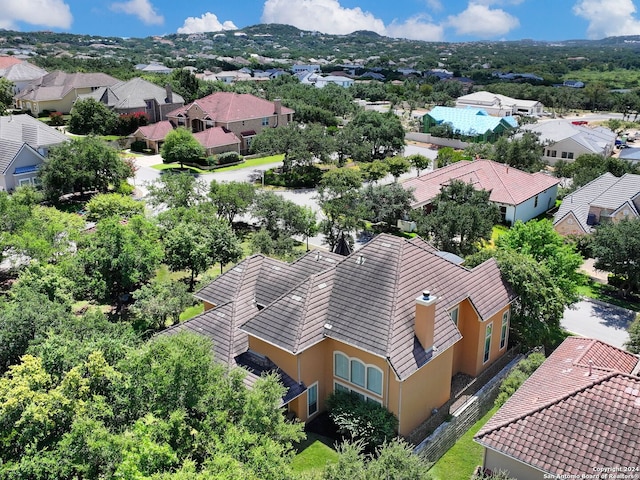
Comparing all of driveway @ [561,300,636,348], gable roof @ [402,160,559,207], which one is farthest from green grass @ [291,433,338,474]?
gable roof @ [402,160,559,207]

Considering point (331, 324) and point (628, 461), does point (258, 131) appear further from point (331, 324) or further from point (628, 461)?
point (628, 461)

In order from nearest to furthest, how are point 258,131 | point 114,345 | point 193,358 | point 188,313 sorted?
point 193,358 < point 114,345 < point 188,313 < point 258,131

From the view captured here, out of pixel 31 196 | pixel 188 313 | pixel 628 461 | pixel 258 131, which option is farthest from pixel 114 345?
pixel 258 131

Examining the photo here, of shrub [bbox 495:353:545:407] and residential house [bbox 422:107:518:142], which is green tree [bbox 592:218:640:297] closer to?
shrub [bbox 495:353:545:407]

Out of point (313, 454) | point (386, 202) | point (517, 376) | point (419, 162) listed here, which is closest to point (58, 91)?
point (419, 162)

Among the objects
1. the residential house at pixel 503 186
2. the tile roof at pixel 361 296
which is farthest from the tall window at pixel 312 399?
the residential house at pixel 503 186

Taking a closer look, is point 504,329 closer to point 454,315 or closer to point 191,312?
point 454,315
